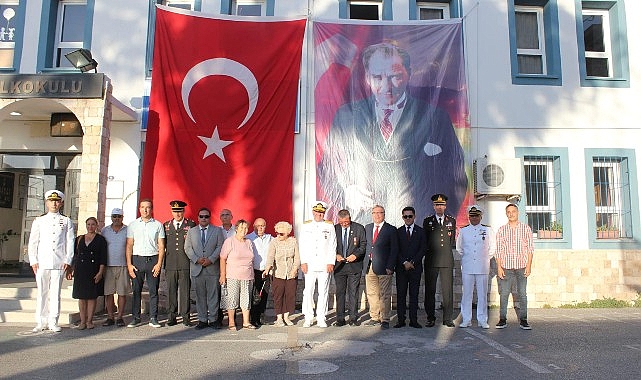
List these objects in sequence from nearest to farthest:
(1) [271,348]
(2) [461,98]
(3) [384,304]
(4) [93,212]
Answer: (1) [271,348]
(3) [384,304]
(4) [93,212]
(2) [461,98]

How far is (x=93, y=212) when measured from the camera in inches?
376

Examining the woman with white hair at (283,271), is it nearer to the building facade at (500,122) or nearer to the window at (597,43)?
the building facade at (500,122)

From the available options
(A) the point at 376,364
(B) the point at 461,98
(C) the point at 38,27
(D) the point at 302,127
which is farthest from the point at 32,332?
(B) the point at 461,98

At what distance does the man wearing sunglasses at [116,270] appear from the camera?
848cm

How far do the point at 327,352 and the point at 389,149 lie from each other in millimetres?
5385

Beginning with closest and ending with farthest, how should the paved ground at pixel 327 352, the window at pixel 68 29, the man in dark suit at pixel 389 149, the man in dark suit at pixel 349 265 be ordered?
the paved ground at pixel 327 352, the man in dark suit at pixel 349 265, the man in dark suit at pixel 389 149, the window at pixel 68 29

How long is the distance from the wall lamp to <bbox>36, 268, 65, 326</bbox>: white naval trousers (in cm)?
395

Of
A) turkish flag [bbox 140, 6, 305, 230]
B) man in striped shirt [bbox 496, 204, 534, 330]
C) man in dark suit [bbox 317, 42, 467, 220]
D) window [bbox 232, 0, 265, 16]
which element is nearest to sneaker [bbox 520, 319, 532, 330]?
man in striped shirt [bbox 496, 204, 534, 330]

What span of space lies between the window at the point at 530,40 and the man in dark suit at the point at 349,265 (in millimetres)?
6094

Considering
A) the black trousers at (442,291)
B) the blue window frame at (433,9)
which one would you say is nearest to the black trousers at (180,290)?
the black trousers at (442,291)

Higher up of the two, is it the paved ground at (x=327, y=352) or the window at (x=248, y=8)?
the window at (x=248, y=8)

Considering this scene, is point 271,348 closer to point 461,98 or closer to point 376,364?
point 376,364

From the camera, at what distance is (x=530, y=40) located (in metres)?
12.4

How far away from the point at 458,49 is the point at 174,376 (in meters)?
8.74
